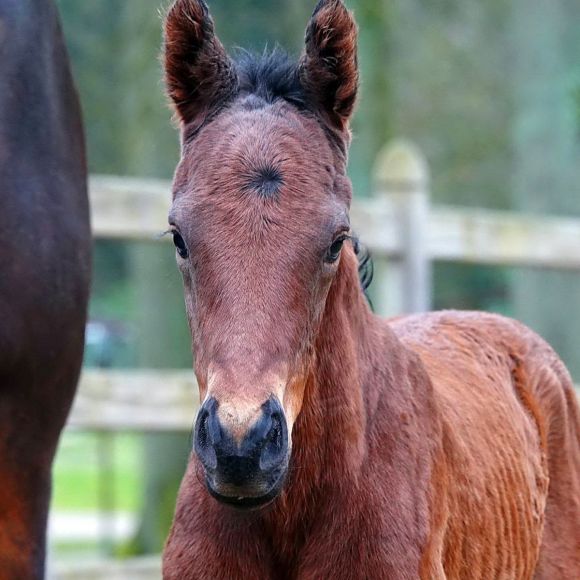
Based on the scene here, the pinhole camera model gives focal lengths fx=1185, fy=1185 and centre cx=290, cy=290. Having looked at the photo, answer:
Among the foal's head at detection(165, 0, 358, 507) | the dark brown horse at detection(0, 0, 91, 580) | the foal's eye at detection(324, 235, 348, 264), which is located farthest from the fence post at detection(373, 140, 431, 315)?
the foal's eye at detection(324, 235, 348, 264)

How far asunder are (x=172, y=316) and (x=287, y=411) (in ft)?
21.4

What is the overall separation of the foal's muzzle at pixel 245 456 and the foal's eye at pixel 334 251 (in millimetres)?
411

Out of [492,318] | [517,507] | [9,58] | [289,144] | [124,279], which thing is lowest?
[124,279]

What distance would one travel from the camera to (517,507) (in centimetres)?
358

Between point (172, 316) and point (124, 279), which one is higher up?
point (172, 316)

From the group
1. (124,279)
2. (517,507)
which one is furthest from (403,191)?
(124,279)

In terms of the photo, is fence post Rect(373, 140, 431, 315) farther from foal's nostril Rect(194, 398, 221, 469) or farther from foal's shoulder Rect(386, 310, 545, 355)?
foal's nostril Rect(194, 398, 221, 469)

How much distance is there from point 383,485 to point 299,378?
1.37 ft

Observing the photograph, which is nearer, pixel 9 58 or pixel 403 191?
pixel 9 58

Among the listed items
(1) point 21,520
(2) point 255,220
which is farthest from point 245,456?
(1) point 21,520

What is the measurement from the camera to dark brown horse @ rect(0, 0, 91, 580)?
3.25 m

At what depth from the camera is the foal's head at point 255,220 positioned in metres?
2.36

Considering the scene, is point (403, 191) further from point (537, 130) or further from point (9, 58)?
point (537, 130)

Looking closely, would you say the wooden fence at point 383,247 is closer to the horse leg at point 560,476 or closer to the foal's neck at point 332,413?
the horse leg at point 560,476
